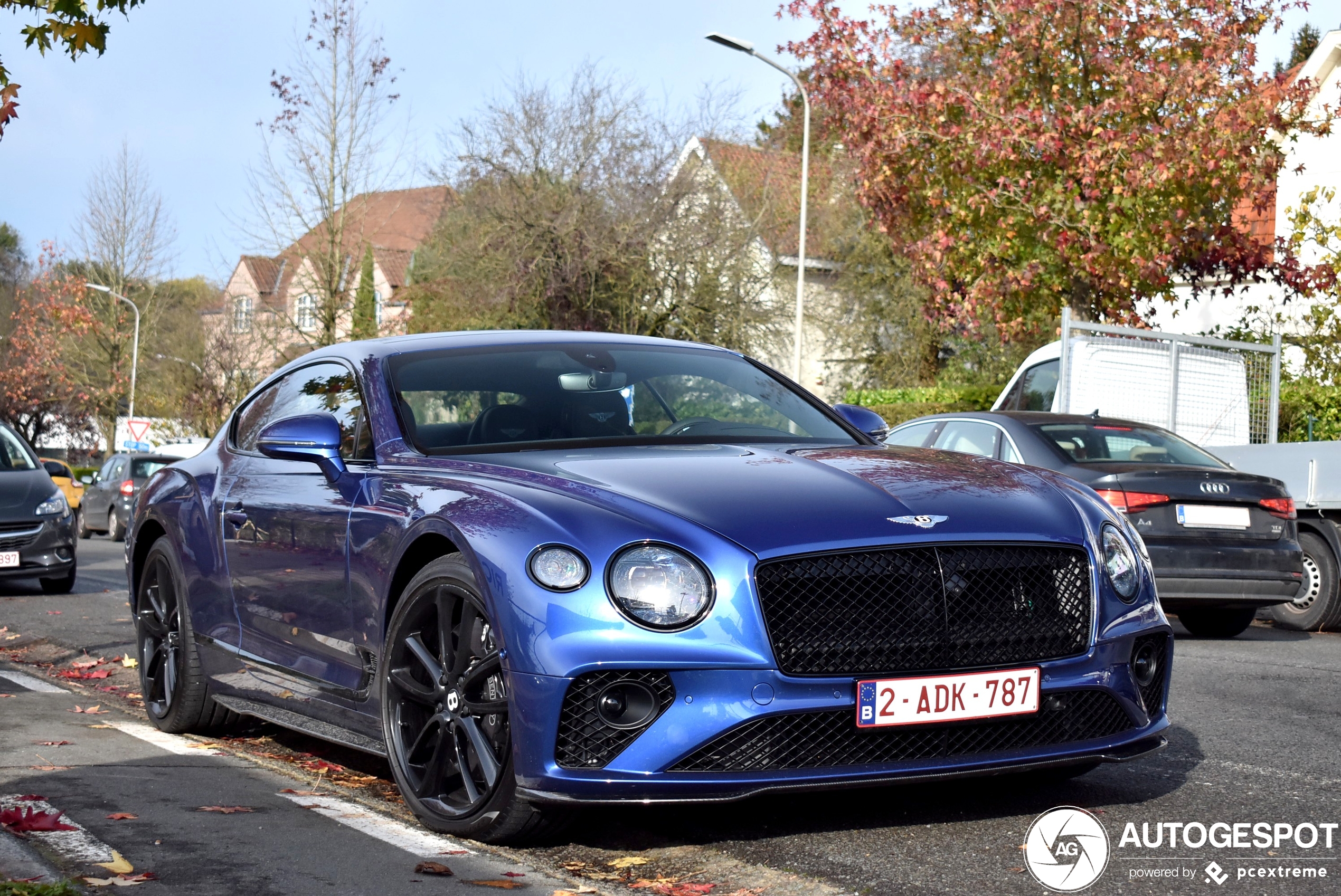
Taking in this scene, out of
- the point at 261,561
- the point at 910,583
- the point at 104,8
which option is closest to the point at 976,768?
the point at 910,583

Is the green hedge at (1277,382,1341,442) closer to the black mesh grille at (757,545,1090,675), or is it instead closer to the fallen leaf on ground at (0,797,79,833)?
the black mesh grille at (757,545,1090,675)

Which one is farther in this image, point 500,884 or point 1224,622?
point 1224,622

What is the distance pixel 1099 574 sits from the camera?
4.53 m

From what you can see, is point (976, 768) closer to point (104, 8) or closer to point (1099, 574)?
point (1099, 574)

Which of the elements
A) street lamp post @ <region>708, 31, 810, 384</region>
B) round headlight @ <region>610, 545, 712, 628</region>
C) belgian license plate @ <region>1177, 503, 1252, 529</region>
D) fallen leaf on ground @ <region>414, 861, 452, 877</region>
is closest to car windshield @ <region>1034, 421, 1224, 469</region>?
belgian license plate @ <region>1177, 503, 1252, 529</region>

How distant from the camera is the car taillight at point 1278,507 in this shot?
34.3 ft

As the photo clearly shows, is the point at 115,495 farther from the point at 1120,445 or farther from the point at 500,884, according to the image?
the point at 500,884

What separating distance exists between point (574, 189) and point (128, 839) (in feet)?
97.8

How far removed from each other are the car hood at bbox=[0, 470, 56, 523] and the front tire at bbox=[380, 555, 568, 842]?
431 inches

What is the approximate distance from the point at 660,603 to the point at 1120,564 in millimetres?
1469

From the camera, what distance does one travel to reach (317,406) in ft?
20.0

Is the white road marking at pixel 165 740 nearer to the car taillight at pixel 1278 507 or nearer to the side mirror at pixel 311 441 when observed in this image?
the side mirror at pixel 311 441

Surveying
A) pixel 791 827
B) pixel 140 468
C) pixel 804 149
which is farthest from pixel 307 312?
pixel 791 827

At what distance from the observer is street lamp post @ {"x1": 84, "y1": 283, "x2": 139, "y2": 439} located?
55406mm
